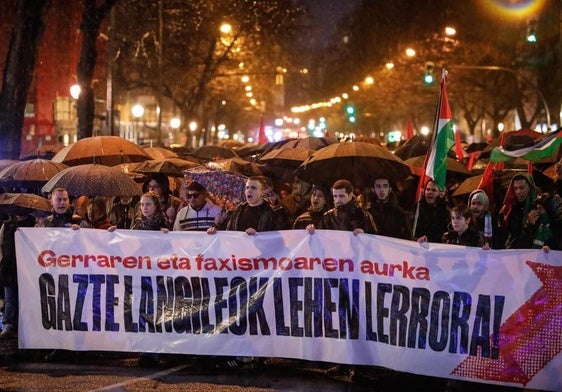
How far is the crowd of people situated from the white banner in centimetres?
20

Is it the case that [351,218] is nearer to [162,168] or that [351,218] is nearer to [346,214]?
[346,214]

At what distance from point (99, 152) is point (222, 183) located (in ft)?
11.7

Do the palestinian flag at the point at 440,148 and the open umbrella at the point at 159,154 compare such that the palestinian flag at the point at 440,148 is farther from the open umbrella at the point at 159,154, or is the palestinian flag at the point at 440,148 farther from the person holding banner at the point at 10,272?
the open umbrella at the point at 159,154

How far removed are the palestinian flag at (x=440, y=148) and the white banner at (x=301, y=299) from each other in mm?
919

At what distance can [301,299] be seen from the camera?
290 inches

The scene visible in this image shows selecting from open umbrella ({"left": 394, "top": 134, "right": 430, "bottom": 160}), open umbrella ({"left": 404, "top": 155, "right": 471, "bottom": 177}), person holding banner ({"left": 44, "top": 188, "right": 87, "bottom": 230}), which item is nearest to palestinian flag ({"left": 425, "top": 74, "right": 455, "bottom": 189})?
person holding banner ({"left": 44, "top": 188, "right": 87, "bottom": 230})

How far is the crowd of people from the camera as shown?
304 inches

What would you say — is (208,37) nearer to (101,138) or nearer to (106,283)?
(101,138)

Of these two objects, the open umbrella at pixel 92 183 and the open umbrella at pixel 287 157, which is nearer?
the open umbrella at pixel 92 183

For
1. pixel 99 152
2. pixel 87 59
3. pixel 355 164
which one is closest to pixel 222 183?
pixel 355 164

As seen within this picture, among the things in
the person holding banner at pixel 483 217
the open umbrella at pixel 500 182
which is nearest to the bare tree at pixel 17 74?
the open umbrella at pixel 500 182

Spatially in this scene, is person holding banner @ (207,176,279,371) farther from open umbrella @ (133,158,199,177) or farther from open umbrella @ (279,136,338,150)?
open umbrella @ (279,136,338,150)

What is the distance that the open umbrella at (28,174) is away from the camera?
10.2 meters

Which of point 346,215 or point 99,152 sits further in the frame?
point 99,152
